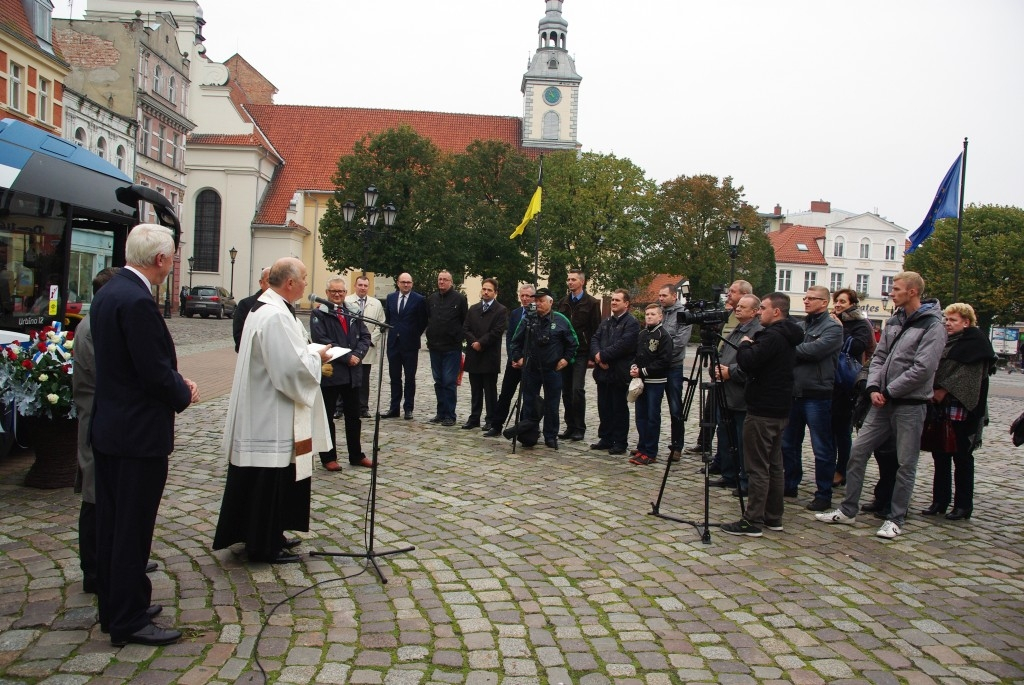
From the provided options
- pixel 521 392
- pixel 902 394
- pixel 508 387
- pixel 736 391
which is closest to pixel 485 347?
pixel 508 387

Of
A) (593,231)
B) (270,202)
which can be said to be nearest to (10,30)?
(270,202)

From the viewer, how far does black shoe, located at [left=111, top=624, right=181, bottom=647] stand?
3.69 m

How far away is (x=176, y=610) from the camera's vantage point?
13.5 feet

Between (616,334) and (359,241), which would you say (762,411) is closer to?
(616,334)

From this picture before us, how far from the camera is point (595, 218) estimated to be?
4709 cm

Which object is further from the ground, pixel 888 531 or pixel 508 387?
pixel 508 387

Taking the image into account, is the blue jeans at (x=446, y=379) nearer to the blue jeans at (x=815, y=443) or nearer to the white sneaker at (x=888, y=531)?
the blue jeans at (x=815, y=443)

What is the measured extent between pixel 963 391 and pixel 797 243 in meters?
75.6

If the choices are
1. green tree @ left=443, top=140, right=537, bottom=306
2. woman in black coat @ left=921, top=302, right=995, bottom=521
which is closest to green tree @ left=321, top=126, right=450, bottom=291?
green tree @ left=443, top=140, right=537, bottom=306

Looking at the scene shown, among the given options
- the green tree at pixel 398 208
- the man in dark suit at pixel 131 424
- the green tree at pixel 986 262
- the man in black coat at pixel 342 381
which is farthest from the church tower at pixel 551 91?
the man in dark suit at pixel 131 424

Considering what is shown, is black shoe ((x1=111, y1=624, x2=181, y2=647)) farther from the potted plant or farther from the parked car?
the parked car

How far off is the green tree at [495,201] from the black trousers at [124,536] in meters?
36.4

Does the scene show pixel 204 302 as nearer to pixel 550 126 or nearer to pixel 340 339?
pixel 550 126

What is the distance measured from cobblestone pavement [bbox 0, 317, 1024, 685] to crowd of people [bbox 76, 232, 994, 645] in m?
0.29
